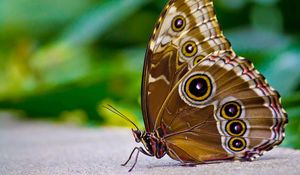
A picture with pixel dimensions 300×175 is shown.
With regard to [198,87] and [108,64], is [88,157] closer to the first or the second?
[198,87]

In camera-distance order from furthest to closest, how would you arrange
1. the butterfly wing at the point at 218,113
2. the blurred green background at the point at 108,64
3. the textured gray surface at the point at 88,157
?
the blurred green background at the point at 108,64, the butterfly wing at the point at 218,113, the textured gray surface at the point at 88,157

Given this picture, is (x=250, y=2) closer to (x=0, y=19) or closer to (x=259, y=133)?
(x=259, y=133)

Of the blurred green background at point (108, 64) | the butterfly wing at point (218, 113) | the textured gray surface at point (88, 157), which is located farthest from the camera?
the blurred green background at point (108, 64)

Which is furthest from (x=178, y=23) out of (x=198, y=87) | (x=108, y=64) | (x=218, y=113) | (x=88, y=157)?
(x=108, y=64)

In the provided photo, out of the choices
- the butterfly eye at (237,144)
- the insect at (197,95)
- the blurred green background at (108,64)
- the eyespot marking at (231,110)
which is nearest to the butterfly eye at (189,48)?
the insect at (197,95)

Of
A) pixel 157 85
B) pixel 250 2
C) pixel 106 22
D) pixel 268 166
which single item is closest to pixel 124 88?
pixel 106 22

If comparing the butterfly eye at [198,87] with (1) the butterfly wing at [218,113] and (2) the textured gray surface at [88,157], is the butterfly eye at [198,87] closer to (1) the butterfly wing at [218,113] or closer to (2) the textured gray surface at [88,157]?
(1) the butterfly wing at [218,113]
